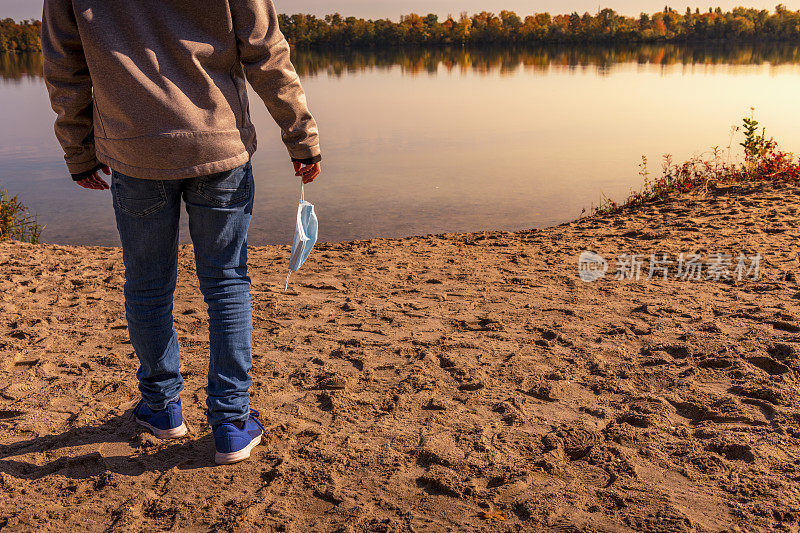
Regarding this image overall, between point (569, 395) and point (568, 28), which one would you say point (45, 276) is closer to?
point (569, 395)

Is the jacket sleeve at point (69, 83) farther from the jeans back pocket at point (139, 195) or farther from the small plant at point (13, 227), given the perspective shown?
the small plant at point (13, 227)

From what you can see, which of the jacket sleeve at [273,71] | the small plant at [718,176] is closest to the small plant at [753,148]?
the small plant at [718,176]

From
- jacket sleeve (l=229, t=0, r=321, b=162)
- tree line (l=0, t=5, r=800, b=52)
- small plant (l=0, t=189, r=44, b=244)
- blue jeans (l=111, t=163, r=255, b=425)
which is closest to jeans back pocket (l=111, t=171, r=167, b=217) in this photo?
blue jeans (l=111, t=163, r=255, b=425)

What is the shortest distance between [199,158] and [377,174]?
8.31 m

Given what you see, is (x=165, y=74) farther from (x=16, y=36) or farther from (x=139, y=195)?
(x=16, y=36)

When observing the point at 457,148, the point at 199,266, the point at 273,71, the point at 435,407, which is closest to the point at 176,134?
the point at 273,71

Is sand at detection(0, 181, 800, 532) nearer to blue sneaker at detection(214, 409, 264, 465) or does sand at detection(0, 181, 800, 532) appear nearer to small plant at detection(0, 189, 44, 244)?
blue sneaker at detection(214, 409, 264, 465)

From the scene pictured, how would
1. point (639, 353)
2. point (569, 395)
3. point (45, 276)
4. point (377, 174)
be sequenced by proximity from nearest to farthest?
point (569, 395) < point (639, 353) < point (45, 276) < point (377, 174)

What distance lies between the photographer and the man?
2.12m

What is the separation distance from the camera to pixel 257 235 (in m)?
7.82

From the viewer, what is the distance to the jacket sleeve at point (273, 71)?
2.19 meters

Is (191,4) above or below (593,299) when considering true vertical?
above

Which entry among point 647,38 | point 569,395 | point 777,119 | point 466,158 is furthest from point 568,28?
point 569,395

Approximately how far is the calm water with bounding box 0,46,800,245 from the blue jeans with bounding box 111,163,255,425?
16.9 ft
